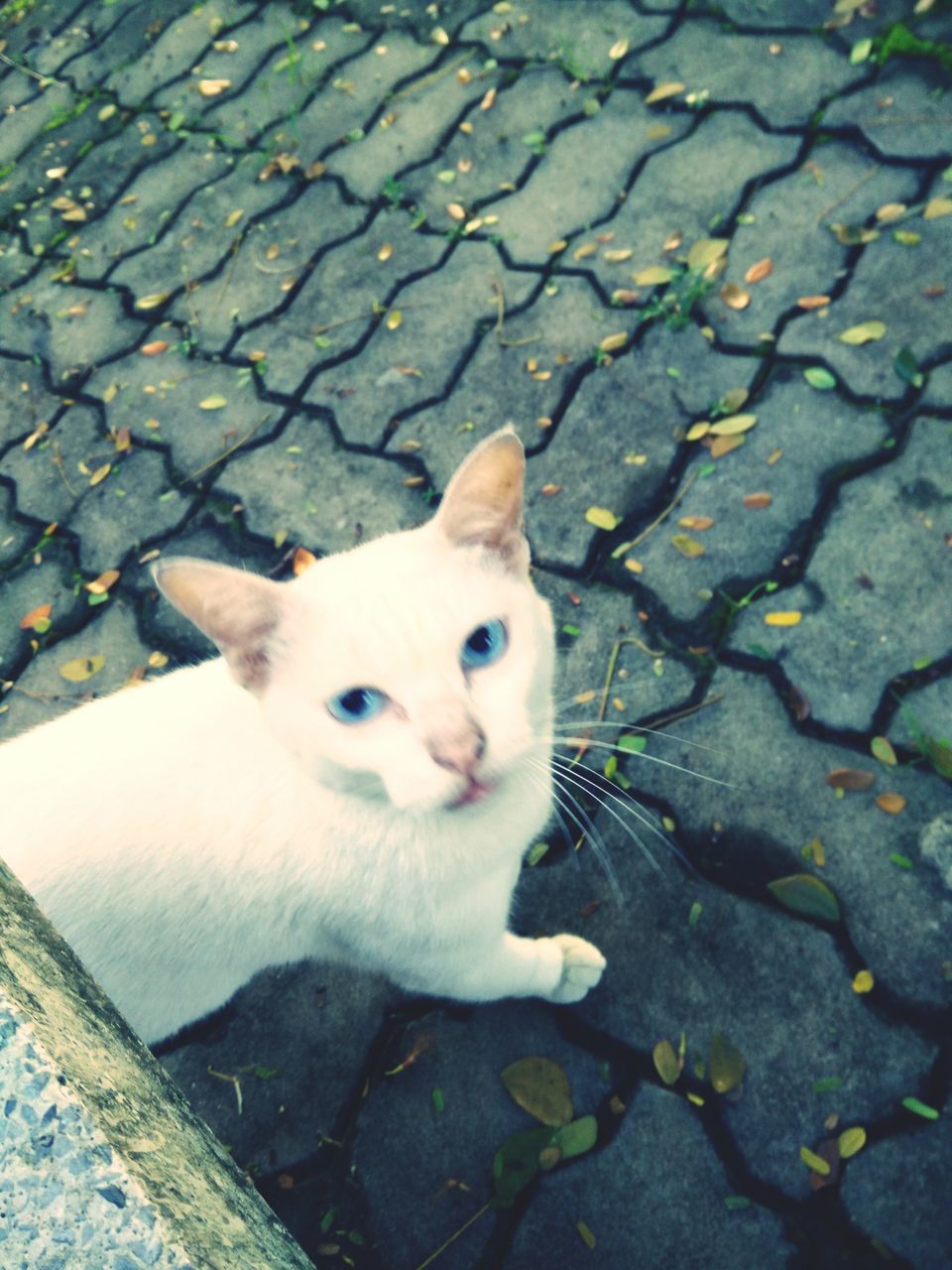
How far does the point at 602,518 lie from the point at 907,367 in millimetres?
1032

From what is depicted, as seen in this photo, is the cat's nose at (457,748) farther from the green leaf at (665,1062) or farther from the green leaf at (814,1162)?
the green leaf at (814,1162)

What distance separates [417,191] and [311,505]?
5.18 feet

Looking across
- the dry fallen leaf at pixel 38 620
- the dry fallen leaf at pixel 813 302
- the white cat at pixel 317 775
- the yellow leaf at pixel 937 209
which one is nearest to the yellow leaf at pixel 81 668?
the dry fallen leaf at pixel 38 620

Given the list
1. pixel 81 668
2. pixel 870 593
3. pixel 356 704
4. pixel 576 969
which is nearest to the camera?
pixel 356 704

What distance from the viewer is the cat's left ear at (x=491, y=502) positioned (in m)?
1.32

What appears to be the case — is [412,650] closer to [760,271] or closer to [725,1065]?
[725,1065]

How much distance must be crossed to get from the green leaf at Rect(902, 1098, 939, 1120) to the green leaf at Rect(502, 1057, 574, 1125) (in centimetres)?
70

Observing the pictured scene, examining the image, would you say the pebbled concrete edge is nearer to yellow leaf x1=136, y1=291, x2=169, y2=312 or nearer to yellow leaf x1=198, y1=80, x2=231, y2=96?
yellow leaf x1=136, y1=291, x2=169, y2=312

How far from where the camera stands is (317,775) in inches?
55.8

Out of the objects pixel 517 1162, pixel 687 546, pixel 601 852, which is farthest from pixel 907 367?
pixel 517 1162

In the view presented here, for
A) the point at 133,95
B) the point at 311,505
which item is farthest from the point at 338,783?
the point at 133,95

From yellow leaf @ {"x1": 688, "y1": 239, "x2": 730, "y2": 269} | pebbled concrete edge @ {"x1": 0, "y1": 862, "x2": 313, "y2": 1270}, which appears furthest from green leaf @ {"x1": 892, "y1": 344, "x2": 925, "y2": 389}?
pebbled concrete edge @ {"x1": 0, "y1": 862, "x2": 313, "y2": 1270}

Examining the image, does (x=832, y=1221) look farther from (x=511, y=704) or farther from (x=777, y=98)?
(x=777, y=98)

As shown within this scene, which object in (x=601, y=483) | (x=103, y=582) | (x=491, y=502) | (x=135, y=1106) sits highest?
(x=491, y=502)
